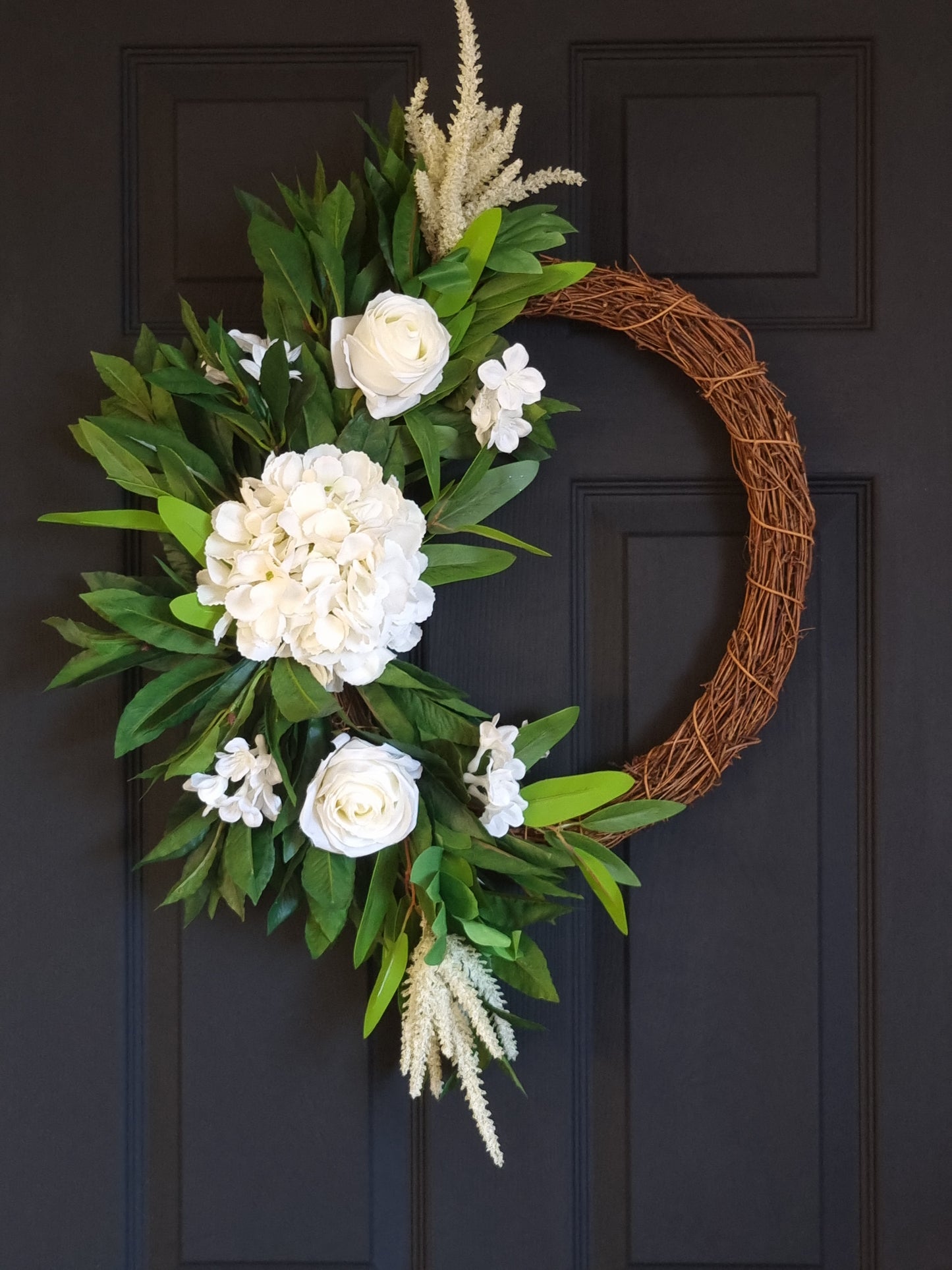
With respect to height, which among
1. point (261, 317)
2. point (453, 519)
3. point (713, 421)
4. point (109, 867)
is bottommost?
point (109, 867)

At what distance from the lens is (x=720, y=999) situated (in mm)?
893

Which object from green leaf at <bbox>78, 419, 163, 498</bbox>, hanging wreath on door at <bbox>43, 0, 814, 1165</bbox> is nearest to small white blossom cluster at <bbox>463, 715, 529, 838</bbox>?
hanging wreath on door at <bbox>43, 0, 814, 1165</bbox>

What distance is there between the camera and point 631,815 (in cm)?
79

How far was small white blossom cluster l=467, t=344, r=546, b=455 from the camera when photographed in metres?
0.75

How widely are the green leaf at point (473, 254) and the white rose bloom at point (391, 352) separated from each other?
0.08ft

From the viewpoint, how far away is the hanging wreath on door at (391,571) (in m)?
0.70

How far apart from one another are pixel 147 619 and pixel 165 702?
7 cm

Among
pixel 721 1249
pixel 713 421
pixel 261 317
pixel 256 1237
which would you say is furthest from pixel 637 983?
pixel 261 317

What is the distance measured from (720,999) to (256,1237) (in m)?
0.54

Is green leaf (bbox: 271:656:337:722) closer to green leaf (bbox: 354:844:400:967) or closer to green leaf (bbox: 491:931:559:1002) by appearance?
green leaf (bbox: 354:844:400:967)

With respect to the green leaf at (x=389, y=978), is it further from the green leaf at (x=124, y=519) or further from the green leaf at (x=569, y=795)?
the green leaf at (x=124, y=519)

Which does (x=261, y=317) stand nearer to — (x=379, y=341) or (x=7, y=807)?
(x=379, y=341)

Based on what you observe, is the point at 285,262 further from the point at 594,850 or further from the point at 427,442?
the point at 594,850

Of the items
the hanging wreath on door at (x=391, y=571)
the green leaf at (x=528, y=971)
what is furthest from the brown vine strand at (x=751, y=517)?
the green leaf at (x=528, y=971)
